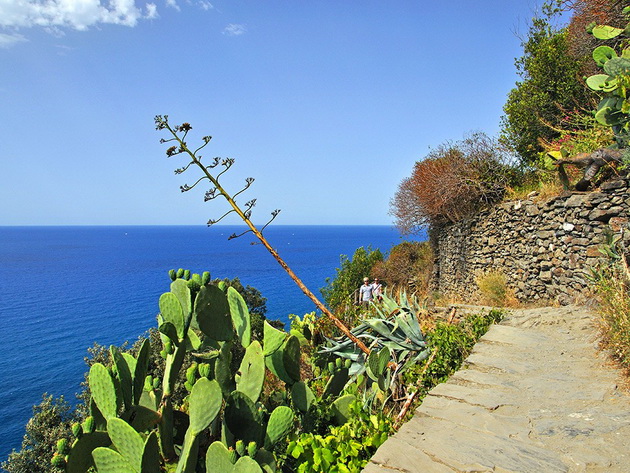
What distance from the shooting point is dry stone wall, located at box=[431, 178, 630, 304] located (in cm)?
704

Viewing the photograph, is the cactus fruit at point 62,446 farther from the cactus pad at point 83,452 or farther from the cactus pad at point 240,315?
the cactus pad at point 240,315

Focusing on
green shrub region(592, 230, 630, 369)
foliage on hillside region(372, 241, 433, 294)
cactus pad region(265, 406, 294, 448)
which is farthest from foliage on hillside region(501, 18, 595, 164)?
cactus pad region(265, 406, 294, 448)

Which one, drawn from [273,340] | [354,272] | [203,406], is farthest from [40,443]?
→ [354,272]

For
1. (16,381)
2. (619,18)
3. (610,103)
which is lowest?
(16,381)

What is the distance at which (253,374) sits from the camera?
264 centimetres

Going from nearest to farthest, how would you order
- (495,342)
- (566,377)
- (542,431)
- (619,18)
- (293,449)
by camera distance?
(293,449) → (542,431) → (566,377) → (495,342) → (619,18)

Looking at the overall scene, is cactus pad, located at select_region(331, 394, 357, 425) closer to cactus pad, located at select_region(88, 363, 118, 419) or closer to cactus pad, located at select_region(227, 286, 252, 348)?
cactus pad, located at select_region(227, 286, 252, 348)

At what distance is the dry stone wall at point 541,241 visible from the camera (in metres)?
7.04

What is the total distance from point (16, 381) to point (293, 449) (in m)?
26.9

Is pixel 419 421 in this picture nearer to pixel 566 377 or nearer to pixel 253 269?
pixel 566 377

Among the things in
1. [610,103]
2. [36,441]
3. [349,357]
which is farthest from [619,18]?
[36,441]

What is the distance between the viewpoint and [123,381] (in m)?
2.41

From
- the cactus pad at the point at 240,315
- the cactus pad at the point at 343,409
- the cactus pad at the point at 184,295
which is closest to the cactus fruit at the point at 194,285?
the cactus pad at the point at 184,295

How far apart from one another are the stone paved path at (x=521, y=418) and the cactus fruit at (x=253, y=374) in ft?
2.53
